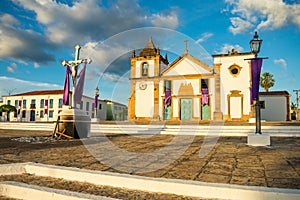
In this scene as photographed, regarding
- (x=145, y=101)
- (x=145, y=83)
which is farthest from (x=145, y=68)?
(x=145, y=101)

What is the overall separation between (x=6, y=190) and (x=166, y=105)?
874 inches

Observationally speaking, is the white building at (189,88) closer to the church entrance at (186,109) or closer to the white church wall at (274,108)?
the church entrance at (186,109)

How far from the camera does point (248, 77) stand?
22156 mm

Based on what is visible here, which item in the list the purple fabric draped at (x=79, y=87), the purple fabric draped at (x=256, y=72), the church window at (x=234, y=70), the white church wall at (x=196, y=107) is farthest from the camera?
the white church wall at (x=196, y=107)

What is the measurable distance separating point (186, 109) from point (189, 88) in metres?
2.46

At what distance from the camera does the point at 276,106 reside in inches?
990

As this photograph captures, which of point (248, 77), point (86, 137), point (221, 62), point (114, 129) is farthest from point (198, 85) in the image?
point (86, 137)

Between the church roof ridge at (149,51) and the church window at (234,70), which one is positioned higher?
the church roof ridge at (149,51)

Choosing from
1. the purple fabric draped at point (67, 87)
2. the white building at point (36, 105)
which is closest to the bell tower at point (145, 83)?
the purple fabric draped at point (67, 87)

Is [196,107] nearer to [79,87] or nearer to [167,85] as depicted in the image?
[167,85]

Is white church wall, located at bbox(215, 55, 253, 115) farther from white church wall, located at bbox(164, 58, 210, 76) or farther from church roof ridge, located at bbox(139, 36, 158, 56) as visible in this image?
Result: church roof ridge, located at bbox(139, 36, 158, 56)

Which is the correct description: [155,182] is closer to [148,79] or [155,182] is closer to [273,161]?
[273,161]

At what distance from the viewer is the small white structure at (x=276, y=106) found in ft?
81.0

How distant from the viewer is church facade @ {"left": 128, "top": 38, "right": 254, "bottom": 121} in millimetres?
22203
